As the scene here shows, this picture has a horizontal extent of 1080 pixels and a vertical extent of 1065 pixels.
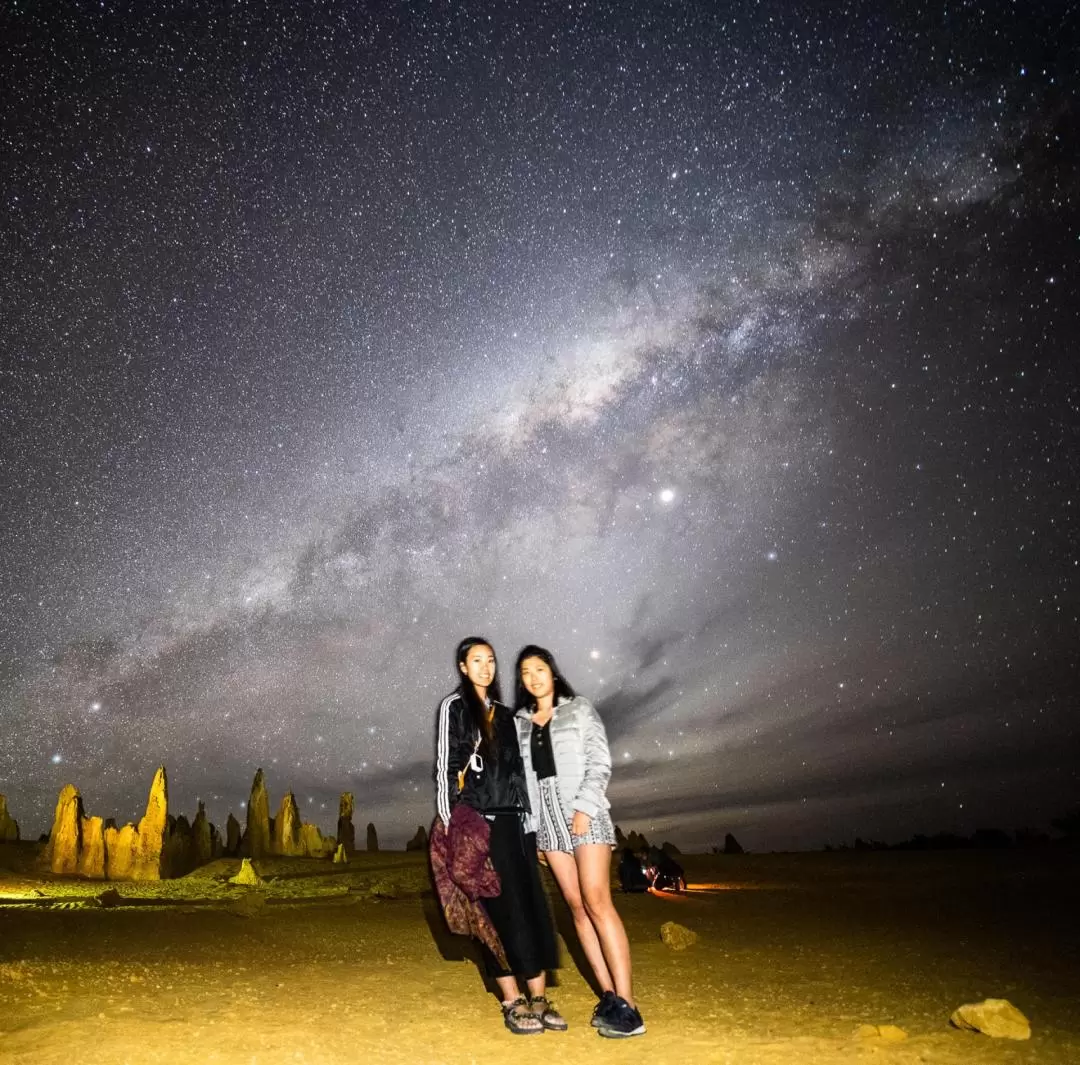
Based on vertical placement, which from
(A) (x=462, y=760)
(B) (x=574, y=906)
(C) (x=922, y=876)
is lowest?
(C) (x=922, y=876)

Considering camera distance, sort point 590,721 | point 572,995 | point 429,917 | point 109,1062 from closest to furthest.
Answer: point 109,1062
point 590,721
point 572,995
point 429,917

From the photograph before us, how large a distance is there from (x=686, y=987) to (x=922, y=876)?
58.6 ft

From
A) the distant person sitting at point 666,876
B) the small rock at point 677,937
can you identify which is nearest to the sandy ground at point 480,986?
the small rock at point 677,937

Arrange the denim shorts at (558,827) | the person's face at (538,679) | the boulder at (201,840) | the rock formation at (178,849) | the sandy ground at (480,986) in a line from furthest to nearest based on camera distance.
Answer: the boulder at (201,840) < the rock formation at (178,849) < the person's face at (538,679) < the denim shorts at (558,827) < the sandy ground at (480,986)

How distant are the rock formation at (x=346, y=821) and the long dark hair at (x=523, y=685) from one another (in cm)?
6879

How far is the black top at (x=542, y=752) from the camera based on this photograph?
548 cm

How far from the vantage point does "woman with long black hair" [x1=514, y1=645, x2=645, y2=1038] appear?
5.12 m

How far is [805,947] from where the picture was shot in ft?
30.4

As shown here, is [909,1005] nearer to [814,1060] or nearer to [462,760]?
[814,1060]

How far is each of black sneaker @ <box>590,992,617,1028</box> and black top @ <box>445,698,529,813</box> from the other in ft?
4.55

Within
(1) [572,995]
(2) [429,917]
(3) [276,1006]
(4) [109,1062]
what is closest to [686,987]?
(1) [572,995]

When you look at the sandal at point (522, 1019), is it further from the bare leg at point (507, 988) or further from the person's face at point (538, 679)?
the person's face at point (538, 679)

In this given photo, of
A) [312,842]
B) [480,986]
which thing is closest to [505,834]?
[480,986]

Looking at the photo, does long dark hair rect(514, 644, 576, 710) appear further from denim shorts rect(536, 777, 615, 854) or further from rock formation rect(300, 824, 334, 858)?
rock formation rect(300, 824, 334, 858)
